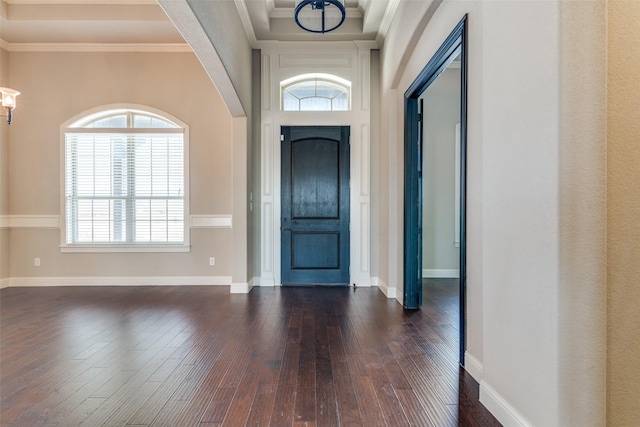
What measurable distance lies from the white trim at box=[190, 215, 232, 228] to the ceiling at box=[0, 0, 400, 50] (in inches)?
99.3

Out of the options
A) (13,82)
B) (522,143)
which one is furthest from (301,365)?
(13,82)

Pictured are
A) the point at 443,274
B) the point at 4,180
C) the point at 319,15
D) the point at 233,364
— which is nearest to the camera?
the point at 233,364

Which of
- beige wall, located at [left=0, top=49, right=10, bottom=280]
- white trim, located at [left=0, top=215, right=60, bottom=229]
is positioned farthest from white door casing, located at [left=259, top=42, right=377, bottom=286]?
beige wall, located at [left=0, top=49, right=10, bottom=280]

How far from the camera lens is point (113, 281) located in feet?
16.5

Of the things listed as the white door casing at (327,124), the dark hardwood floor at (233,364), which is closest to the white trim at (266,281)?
the white door casing at (327,124)

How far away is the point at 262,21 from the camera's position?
4.43m

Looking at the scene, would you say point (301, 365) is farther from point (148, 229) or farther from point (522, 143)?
point (148, 229)

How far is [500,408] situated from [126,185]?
17.2ft

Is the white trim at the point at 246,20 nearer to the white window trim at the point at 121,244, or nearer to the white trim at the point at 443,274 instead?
the white window trim at the point at 121,244

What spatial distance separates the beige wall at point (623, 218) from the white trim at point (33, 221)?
6208mm

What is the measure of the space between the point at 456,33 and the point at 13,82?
6083 mm

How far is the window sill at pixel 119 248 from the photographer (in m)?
5.02

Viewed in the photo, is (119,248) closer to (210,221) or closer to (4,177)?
(210,221)

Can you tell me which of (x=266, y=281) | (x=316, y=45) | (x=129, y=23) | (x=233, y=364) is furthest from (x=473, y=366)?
(x=129, y=23)
